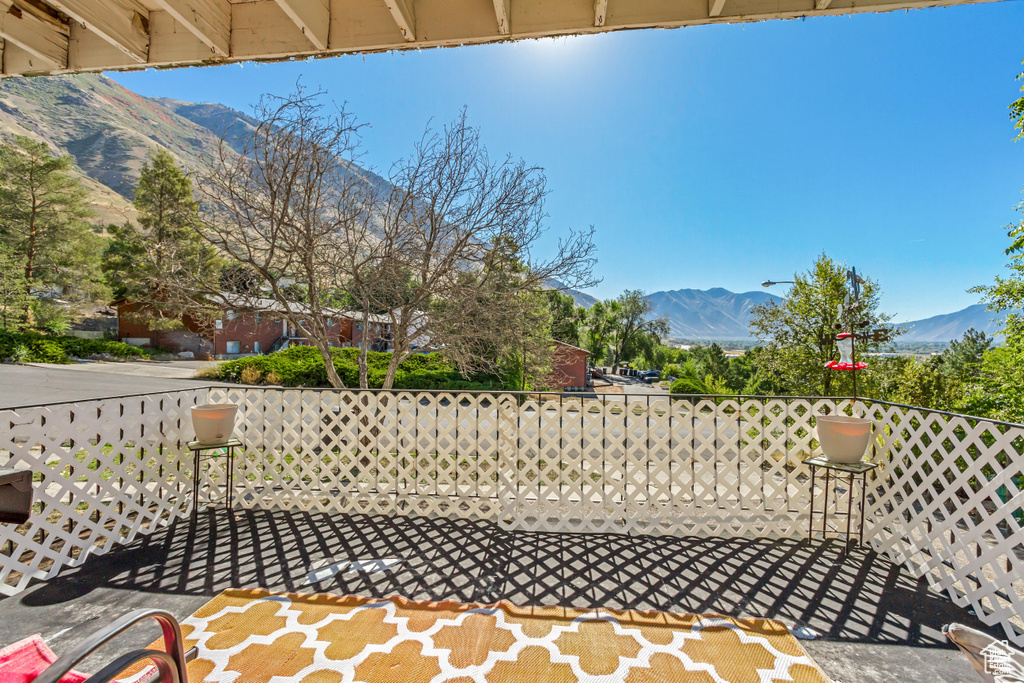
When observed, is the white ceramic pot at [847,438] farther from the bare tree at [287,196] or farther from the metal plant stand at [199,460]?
the bare tree at [287,196]

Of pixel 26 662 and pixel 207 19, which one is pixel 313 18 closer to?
pixel 207 19

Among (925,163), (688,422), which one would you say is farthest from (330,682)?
(925,163)

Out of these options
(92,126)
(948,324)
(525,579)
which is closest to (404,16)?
(525,579)

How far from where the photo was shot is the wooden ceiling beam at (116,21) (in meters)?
1.23

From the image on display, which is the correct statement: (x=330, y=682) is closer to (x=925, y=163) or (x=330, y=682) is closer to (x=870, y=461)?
(x=870, y=461)

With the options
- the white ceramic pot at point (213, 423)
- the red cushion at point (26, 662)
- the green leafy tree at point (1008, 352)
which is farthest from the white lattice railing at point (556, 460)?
the green leafy tree at point (1008, 352)

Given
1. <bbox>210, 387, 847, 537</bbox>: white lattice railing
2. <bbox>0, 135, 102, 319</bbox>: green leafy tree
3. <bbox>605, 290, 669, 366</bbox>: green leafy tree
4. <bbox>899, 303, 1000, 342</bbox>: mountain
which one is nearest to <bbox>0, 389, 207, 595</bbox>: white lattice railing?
<bbox>210, 387, 847, 537</bbox>: white lattice railing

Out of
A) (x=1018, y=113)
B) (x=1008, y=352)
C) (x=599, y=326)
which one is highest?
(x=1018, y=113)

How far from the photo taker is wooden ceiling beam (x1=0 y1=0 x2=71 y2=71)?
134cm

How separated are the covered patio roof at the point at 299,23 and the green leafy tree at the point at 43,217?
17455 mm

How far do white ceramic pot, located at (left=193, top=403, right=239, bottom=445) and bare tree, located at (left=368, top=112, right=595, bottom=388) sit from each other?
2086 millimetres

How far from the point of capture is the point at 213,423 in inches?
116

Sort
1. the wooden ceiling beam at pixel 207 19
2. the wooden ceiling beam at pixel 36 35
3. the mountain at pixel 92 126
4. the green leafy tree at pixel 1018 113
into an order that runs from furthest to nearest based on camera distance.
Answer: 1. the mountain at pixel 92 126
2. the green leafy tree at pixel 1018 113
3. the wooden ceiling beam at pixel 36 35
4. the wooden ceiling beam at pixel 207 19

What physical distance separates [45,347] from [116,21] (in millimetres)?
16579
